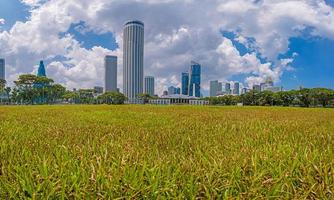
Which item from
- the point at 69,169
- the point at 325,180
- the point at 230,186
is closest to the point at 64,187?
the point at 69,169

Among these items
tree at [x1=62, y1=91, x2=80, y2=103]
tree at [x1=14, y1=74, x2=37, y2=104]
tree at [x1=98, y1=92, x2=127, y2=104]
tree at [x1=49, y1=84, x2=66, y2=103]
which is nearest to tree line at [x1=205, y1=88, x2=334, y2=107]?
tree at [x1=98, y1=92, x2=127, y2=104]

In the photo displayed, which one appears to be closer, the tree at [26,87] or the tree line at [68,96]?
the tree line at [68,96]

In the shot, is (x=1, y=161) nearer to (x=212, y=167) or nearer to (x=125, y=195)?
(x=125, y=195)

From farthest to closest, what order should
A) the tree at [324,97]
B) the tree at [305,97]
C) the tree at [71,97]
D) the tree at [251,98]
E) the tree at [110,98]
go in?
the tree at [110,98] → the tree at [71,97] → the tree at [251,98] → the tree at [305,97] → the tree at [324,97]

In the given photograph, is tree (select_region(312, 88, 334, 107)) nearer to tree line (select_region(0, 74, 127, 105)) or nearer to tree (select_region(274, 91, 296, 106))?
tree (select_region(274, 91, 296, 106))

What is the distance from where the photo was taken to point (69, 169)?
2.49m

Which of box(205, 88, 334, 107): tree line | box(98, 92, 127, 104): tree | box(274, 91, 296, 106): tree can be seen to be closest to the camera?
box(205, 88, 334, 107): tree line

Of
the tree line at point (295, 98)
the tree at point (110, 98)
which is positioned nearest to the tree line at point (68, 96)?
the tree line at point (295, 98)

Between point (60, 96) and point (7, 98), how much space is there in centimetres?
1890

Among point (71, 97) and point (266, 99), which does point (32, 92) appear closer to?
point (71, 97)

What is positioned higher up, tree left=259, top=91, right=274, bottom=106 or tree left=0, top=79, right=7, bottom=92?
tree left=0, top=79, right=7, bottom=92

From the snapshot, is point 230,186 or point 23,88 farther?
point 23,88

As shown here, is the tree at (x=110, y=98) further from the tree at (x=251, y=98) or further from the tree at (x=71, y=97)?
the tree at (x=251, y=98)

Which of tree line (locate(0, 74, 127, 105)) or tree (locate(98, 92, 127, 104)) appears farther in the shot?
tree (locate(98, 92, 127, 104))
